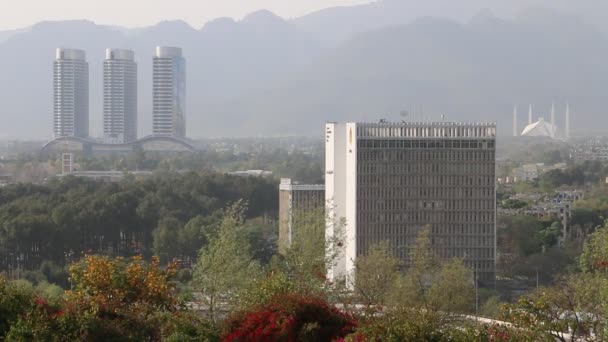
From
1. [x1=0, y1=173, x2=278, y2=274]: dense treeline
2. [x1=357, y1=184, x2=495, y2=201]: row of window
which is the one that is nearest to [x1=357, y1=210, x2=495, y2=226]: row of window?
[x1=357, y1=184, x2=495, y2=201]: row of window

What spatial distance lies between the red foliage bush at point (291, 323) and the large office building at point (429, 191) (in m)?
21.3

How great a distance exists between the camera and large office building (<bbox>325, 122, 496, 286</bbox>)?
35031 mm

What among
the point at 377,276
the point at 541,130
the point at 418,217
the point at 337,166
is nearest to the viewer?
the point at 377,276

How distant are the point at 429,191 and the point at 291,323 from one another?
22467 millimetres

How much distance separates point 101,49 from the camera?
7446 inches

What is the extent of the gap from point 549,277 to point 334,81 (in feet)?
433

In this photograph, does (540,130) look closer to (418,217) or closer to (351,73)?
(351,73)

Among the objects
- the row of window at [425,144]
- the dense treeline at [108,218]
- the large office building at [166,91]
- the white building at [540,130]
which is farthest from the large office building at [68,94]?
the row of window at [425,144]

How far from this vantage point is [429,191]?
35.3 m

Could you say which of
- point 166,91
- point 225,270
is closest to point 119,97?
point 166,91

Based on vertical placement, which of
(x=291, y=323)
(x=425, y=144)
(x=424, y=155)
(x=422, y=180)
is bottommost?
(x=291, y=323)

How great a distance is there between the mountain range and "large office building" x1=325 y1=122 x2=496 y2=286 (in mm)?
102480

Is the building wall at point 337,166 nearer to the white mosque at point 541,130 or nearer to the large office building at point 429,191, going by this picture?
the large office building at point 429,191

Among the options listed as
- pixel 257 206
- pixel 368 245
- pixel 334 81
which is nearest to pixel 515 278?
pixel 368 245
